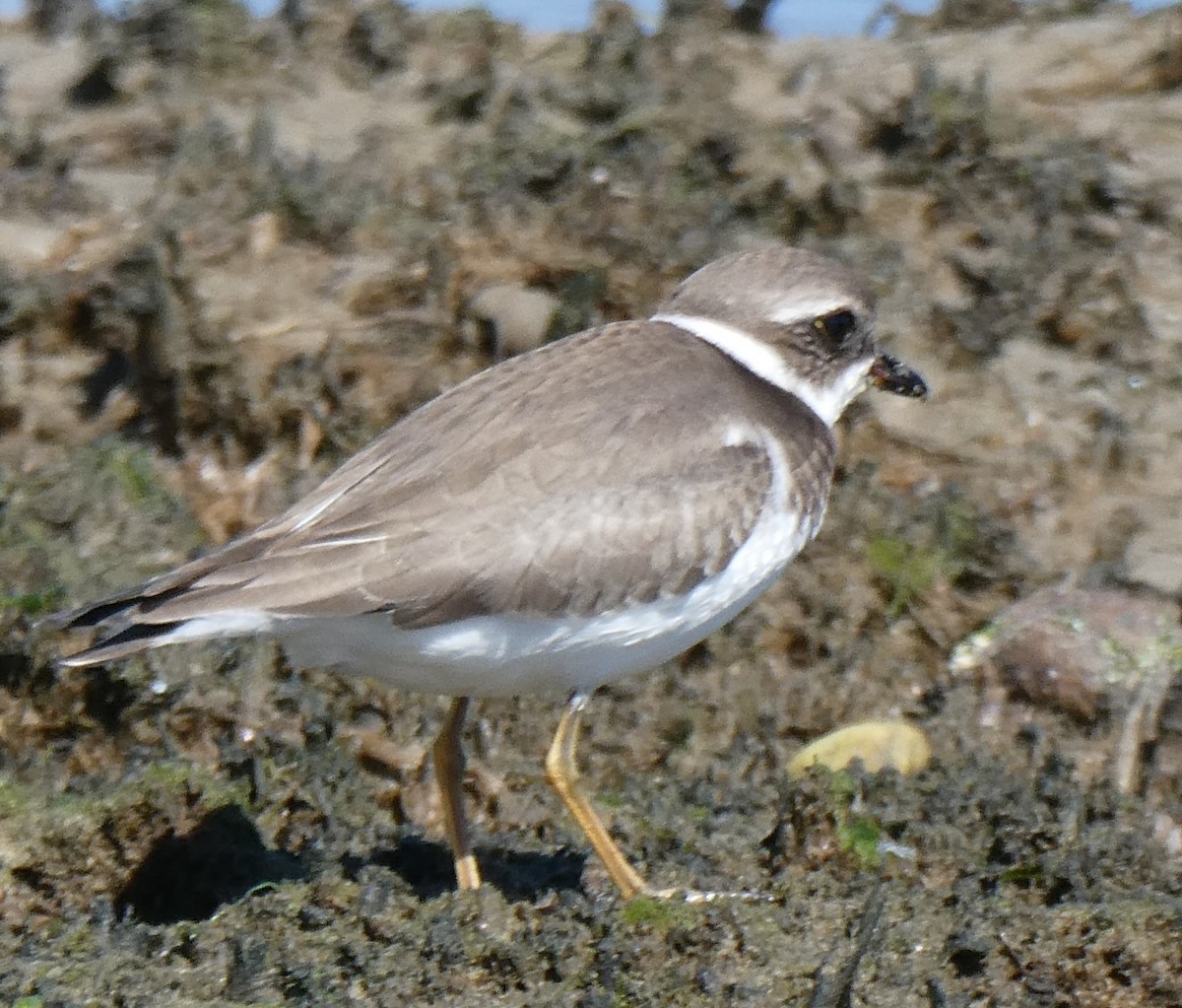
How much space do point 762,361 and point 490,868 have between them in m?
1.60

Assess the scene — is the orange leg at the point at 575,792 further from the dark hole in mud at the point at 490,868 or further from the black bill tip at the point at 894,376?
the black bill tip at the point at 894,376

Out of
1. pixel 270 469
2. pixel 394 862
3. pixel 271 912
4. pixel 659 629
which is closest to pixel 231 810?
pixel 394 862

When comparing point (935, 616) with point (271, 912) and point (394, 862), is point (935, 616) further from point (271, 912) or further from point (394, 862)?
point (271, 912)

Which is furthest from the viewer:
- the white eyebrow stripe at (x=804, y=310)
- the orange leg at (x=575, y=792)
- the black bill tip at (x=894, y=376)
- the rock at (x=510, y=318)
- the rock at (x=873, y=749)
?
the rock at (x=510, y=318)

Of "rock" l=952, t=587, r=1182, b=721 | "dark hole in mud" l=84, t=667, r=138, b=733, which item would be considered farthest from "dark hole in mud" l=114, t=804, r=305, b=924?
"rock" l=952, t=587, r=1182, b=721

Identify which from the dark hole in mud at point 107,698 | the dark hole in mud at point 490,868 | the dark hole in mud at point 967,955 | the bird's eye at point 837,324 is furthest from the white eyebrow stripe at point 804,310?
the dark hole in mud at point 107,698

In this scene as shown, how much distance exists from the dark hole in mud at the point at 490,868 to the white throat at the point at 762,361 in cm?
144

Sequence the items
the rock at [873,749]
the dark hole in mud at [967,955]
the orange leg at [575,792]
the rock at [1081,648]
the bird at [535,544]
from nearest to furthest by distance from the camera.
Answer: the dark hole in mud at [967,955]
the bird at [535,544]
the orange leg at [575,792]
the rock at [873,749]
the rock at [1081,648]

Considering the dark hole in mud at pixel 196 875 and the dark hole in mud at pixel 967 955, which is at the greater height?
the dark hole in mud at pixel 967 955

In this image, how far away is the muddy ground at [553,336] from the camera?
14.4 ft

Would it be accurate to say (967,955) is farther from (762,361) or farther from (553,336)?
(553,336)

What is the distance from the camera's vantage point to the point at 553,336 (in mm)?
7332

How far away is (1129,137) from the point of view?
27.0ft

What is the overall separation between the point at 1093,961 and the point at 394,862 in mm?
1897
